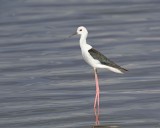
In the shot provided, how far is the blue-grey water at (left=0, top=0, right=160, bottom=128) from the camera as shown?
1489 centimetres

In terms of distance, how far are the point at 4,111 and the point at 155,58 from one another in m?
5.55

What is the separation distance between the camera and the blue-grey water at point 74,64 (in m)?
14.9

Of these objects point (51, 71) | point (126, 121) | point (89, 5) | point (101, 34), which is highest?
point (89, 5)

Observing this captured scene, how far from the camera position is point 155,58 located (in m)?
19.8

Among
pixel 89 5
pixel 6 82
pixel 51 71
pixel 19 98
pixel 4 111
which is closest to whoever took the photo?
pixel 4 111

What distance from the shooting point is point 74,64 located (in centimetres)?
1980

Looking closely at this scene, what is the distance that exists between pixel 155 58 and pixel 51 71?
249 cm

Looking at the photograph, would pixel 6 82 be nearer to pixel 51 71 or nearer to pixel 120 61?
pixel 51 71

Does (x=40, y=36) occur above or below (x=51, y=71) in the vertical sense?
above

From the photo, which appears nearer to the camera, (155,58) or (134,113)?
(134,113)

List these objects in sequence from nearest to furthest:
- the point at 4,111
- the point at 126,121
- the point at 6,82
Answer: the point at 126,121 < the point at 4,111 < the point at 6,82

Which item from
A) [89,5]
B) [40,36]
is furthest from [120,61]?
[89,5]

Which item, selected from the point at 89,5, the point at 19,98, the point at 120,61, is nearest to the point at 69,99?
the point at 19,98

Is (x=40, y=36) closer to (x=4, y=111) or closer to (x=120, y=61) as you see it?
(x=120, y=61)
